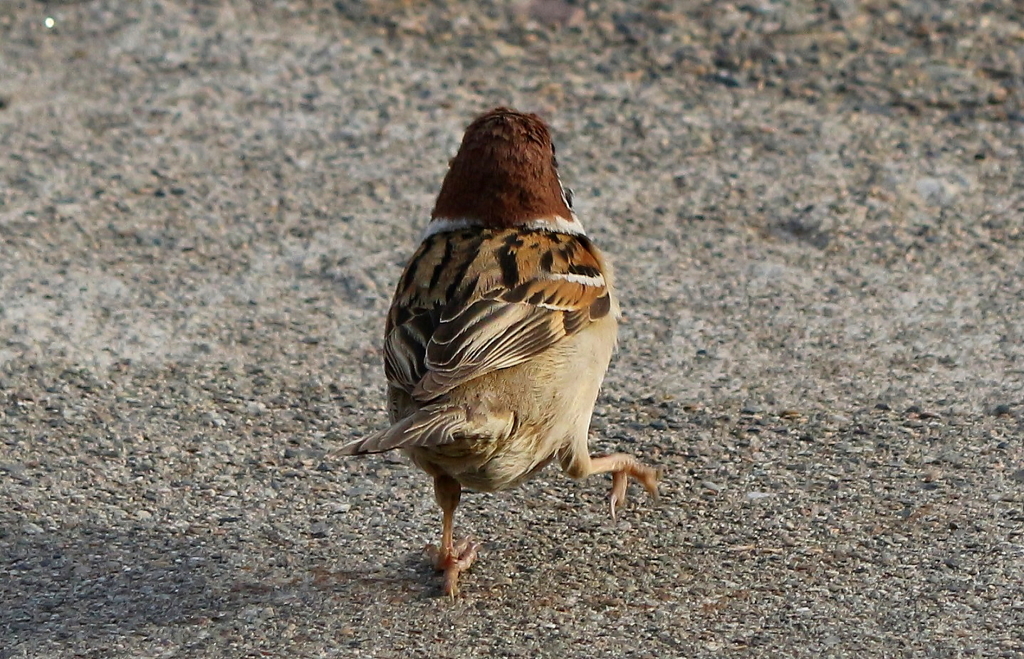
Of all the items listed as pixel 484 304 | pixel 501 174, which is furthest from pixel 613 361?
pixel 484 304

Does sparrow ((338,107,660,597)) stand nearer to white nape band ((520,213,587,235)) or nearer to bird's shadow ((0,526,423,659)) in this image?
white nape band ((520,213,587,235))

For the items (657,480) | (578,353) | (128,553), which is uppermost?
(578,353)

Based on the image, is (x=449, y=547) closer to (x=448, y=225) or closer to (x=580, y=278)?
(x=580, y=278)

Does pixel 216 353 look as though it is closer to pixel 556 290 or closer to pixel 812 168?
pixel 556 290

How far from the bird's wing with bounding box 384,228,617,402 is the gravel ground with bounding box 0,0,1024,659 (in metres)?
0.71

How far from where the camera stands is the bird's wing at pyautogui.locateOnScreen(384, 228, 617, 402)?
4.82m

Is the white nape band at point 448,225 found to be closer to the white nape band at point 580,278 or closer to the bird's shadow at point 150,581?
the white nape band at point 580,278

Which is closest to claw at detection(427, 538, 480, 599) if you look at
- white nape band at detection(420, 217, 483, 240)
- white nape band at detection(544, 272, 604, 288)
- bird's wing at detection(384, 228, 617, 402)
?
bird's wing at detection(384, 228, 617, 402)

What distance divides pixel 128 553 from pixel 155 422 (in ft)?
3.12

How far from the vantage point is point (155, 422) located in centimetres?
604

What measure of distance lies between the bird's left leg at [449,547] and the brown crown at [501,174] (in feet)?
3.63

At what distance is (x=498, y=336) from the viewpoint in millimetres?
4949

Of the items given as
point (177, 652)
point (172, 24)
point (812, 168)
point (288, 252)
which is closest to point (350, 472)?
point (177, 652)

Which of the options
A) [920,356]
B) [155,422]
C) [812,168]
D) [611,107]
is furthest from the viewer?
[611,107]
